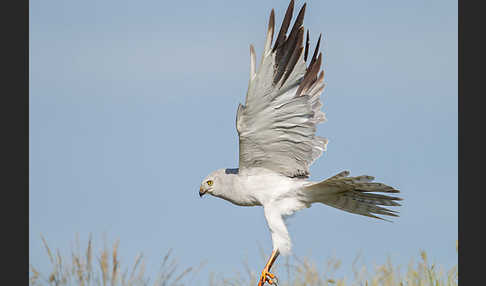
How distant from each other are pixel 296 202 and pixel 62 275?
2.71 m

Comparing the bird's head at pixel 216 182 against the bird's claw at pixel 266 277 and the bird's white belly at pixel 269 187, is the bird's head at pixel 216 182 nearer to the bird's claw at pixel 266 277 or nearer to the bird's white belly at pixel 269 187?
the bird's white belly at pixel 269 187

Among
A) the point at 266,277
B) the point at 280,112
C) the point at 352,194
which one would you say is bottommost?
the point at 266,277

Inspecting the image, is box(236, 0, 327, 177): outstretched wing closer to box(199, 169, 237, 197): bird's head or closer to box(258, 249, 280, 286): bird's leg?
box(199, 169, 237, 197): bird's head

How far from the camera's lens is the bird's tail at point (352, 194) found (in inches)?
230

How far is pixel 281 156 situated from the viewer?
6324 millimetres

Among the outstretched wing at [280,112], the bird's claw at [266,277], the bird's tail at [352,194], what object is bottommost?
the bird's claw at [266,277]

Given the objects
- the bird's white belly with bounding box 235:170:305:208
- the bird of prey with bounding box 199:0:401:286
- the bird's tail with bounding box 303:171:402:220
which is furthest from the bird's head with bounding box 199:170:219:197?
the bird's tail with bounding box 303:171:402:220

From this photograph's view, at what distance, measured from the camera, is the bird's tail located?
19.2 ft

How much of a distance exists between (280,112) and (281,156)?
2.14 feet

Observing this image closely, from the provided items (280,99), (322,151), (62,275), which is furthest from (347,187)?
(62,275)

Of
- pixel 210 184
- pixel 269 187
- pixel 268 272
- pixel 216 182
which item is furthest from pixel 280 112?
pixel 268 272

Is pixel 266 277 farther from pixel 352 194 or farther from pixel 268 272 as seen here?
pixel 352 194

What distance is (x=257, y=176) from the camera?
249 inches

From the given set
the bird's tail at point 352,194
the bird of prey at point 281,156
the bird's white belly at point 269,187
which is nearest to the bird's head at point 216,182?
the bird of prey at point 281,156
